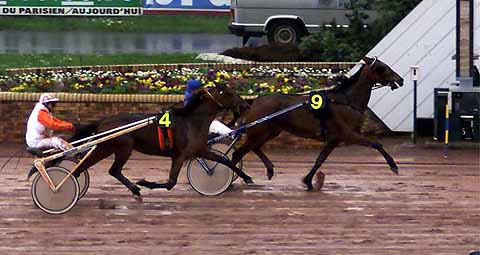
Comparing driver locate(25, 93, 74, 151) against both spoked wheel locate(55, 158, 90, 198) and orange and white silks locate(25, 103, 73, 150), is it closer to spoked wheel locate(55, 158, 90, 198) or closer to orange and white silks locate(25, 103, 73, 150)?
orange and white silks locate(25, 103, 73, 150)

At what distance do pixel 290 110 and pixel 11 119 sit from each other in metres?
5.62

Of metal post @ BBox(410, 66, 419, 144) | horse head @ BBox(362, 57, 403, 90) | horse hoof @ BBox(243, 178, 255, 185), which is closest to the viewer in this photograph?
horse hoof @ BBox(243, 178, 255, 185)

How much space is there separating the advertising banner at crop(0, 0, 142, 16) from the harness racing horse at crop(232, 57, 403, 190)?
44.5ft

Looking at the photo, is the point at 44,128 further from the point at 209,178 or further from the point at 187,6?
the point at 187,6

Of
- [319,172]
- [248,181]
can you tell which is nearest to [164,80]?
[248,181]

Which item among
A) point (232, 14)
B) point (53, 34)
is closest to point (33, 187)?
point (232, 14)

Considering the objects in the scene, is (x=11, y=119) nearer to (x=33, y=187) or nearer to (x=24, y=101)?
(x=24, y=101)

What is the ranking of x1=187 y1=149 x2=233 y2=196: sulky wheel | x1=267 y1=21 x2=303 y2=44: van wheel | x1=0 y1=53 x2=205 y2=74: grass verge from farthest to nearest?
x1=267 y1=21 x2=303 y2=44: van wheel, x1=0 y1=53 x2=205 y2=74: grass verge, x1=187 y1=149 x2=233 y2=196: sulky wheel

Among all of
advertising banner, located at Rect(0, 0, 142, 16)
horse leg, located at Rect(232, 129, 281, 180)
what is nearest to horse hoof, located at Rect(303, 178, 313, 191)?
horse leg, located at Rect(232, 129, 281, 180)

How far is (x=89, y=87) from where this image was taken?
67.7ft

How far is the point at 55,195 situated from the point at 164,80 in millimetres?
7595

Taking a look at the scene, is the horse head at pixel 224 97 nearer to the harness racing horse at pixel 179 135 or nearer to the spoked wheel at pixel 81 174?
the harness racing horse at pixel 179 135

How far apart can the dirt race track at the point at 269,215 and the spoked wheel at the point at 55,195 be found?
14 cm

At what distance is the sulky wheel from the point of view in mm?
15742
